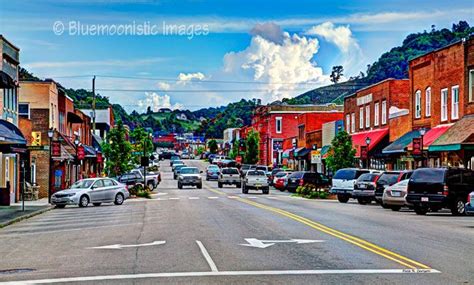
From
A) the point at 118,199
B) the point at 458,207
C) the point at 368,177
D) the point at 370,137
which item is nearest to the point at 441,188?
the point at 458,207

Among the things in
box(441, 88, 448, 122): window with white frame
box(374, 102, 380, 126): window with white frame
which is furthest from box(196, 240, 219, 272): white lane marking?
box(374, 102, 380, 126): window with white frame

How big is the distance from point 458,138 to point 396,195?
26.5 feet

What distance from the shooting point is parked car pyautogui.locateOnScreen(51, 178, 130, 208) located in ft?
129

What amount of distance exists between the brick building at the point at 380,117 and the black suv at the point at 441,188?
21.8 meters

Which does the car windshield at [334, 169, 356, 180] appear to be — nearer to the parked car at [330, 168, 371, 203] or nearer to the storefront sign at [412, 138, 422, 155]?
the parked car at [330, 168, 371, 203]

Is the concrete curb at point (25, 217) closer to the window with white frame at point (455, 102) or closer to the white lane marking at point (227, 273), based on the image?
the white lane marking at point (227, 273)

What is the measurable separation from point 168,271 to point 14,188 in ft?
108

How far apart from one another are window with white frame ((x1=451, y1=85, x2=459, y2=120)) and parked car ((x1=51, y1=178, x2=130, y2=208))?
19.1 metres

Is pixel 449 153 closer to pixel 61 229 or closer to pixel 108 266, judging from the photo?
pixel 61 229

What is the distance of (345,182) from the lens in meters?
42.5

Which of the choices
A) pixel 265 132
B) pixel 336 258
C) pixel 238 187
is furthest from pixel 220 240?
pixel 265 132

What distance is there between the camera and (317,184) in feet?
183

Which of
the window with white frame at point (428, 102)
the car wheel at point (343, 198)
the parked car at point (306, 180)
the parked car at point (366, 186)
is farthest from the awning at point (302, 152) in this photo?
the parked car at point (366, 186)

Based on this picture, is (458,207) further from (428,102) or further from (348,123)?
(348,123)
